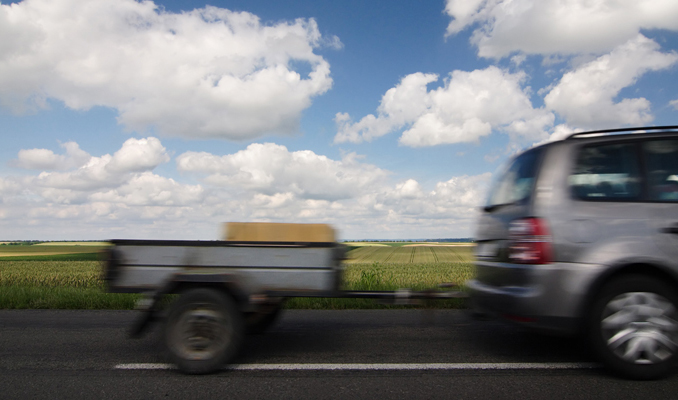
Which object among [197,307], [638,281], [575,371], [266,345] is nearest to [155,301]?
[197,307]

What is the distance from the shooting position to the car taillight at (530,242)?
3.58 meters

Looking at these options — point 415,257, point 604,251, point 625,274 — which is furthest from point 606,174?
point 415,257

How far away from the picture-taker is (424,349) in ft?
15.1

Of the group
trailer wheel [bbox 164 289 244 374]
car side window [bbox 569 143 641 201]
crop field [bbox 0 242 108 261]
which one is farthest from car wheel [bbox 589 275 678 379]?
crop field [bbox 0 242 108 261]

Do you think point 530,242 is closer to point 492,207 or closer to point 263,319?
point 492,207

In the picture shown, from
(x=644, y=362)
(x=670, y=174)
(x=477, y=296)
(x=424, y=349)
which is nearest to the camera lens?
(x=644, y=362)

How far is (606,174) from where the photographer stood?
150 inches

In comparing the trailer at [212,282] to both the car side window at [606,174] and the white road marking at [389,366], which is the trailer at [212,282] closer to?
the white road marking at [389,366]

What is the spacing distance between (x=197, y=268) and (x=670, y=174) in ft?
13.1

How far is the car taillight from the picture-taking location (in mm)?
3584

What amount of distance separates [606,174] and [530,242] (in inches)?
35.1

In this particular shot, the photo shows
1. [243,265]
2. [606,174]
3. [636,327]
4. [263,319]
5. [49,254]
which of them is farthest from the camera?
[49,254]

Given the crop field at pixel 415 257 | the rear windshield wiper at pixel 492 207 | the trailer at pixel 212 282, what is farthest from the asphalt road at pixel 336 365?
the crop field at pixel 415 257

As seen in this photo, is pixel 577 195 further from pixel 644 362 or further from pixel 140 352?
pixel 140 352
